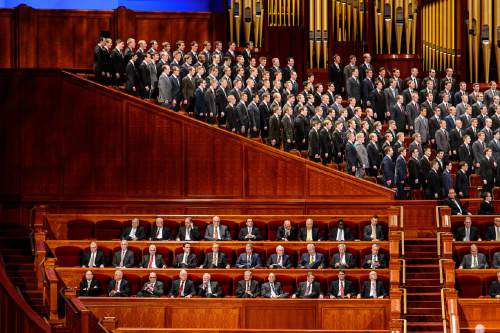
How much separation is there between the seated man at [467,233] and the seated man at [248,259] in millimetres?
2022

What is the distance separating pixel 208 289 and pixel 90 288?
3.47 feet

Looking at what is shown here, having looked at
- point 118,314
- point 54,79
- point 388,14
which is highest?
point 388,14

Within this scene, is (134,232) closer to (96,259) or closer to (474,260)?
(96,259)

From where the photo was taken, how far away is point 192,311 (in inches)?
448

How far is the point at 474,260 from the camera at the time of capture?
39.0 ft

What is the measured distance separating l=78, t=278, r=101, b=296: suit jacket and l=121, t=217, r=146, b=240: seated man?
1.01m

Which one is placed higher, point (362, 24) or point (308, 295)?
point (362, 24)

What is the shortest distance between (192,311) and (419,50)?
238 inches

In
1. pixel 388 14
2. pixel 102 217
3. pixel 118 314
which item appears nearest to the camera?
pixel 118 314

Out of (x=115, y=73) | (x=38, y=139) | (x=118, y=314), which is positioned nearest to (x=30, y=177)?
(x=38, y=139)

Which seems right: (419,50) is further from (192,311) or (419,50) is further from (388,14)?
(192,311)

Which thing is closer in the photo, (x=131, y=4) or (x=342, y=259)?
(x=342, y=259)

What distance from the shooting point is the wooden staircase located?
1158cm

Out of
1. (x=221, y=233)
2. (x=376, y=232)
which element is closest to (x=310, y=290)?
(x=376, y=232)
